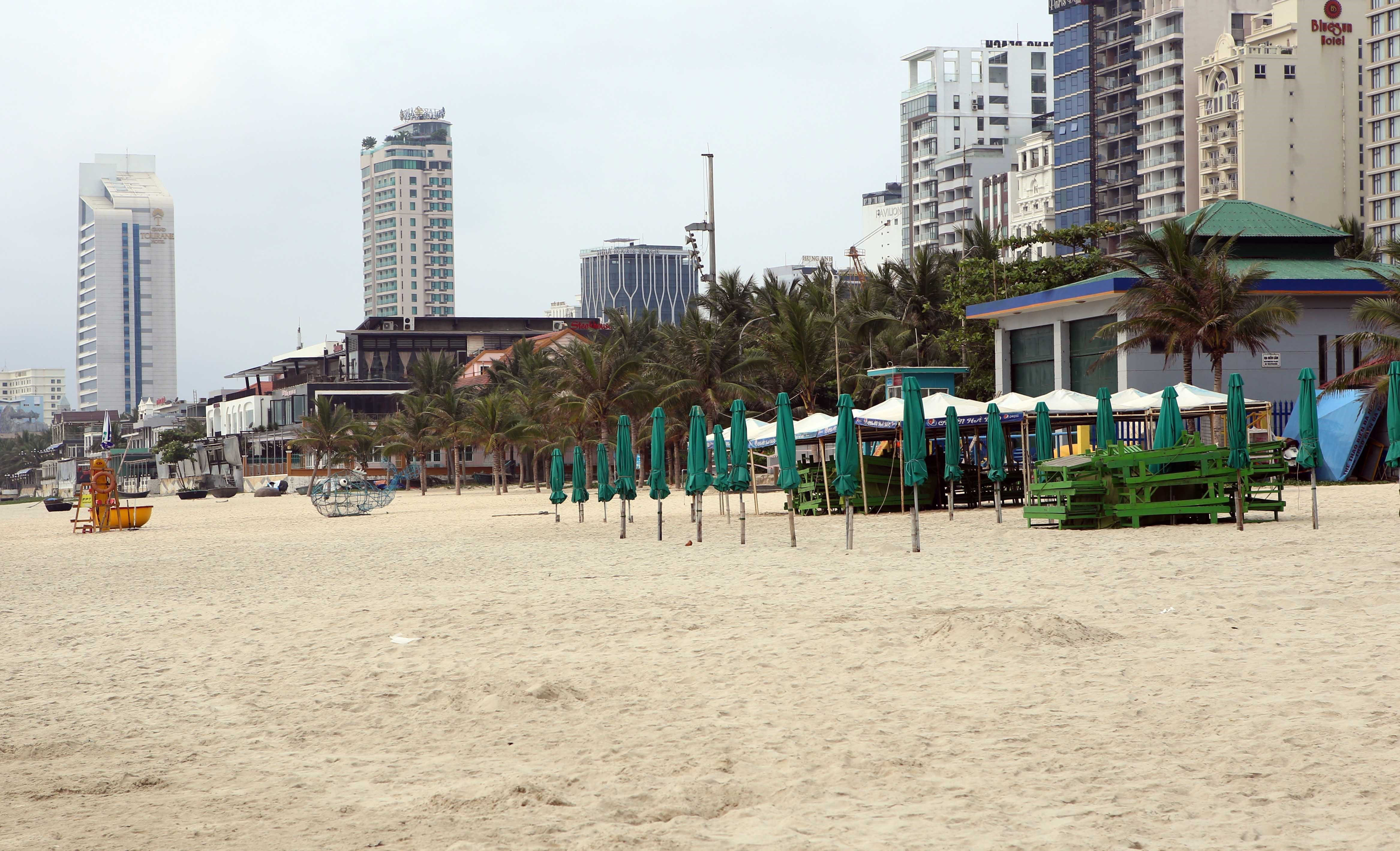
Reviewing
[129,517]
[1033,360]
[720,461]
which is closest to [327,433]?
[129,517]

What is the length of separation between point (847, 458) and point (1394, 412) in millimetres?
7068

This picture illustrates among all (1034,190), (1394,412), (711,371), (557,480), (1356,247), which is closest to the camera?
(1394,412)

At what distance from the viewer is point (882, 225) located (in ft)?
445

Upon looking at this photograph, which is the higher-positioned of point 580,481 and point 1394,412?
point 1394,412

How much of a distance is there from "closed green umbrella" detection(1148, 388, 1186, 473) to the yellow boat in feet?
78.2

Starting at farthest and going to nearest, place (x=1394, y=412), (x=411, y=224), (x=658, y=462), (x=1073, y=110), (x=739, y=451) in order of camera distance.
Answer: (x=411, y=224) < (x=1073, y=110) < (x=658, y=462) < (x=739, y=451) < (x=1394, y=412)

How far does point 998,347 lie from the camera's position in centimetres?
3681

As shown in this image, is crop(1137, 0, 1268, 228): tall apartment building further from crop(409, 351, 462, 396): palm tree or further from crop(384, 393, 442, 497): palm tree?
crop(384, 393, 442, 497): palm tree

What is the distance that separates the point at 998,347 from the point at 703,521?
1513 cm

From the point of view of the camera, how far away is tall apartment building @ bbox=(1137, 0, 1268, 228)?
81.0 metres

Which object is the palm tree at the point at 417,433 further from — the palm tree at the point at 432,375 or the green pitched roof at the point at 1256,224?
the green pitched roof at the point at 1256,224

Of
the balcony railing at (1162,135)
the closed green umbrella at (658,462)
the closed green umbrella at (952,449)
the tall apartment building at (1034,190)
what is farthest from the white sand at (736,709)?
the tall apartment building at (1034,190)

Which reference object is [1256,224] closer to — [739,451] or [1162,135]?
[739,451]

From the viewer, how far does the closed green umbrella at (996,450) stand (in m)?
20.6
